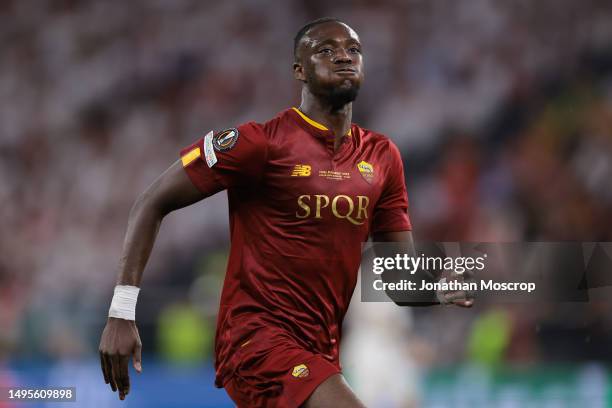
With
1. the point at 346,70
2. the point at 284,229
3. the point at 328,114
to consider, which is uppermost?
the point at 346,70

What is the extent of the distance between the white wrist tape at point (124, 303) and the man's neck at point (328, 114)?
1121mm

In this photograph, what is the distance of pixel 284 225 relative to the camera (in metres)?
3.74

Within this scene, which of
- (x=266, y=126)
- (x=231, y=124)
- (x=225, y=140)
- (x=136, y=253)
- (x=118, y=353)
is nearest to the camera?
(x=118, y=353)

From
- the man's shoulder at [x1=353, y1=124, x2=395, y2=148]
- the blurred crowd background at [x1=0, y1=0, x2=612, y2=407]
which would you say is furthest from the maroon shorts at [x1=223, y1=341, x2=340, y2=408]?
the blurred crowd background at [x1=0, y1=0, x2=612, y2=407]

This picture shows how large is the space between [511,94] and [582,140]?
1049mm

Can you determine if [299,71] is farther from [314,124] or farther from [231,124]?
[231,124]

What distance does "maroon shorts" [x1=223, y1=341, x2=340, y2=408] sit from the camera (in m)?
3.37

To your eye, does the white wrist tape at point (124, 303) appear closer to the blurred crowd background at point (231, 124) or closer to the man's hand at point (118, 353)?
the man's hand at point (118, 353)

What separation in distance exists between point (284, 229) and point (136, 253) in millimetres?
625

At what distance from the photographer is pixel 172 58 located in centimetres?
1178

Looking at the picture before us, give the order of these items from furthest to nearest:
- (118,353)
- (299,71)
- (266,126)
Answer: (299,71)
(266,126)
(118,353)

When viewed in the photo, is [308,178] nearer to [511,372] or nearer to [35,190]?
[511,372]

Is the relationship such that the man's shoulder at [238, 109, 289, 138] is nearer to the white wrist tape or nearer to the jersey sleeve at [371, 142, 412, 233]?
the jersey sleeve at [371, 142, 412, 233]

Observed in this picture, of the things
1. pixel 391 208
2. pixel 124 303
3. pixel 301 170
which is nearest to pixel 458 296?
pixel 391 208
